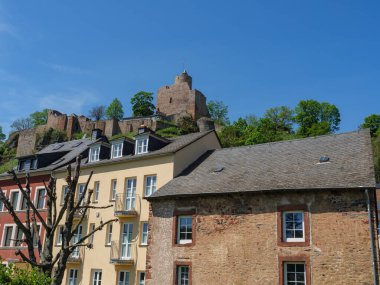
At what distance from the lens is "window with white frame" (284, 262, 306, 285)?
18.4 m

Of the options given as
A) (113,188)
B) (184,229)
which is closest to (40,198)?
(113,188)

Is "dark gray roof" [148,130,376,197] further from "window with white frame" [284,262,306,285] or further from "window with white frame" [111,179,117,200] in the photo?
"window with white frame" [111,179,117,200]

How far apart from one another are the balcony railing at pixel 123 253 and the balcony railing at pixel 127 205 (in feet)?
5.44

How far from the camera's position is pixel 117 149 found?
95.8 feet

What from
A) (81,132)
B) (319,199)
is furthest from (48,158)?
(81,132)

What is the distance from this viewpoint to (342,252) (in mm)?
17797

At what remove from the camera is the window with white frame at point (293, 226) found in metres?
19.0

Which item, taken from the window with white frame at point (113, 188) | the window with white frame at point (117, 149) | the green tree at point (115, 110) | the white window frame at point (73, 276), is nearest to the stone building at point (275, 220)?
the window with white frame at point (113, 188)

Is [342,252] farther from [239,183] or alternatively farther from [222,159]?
[222,159]

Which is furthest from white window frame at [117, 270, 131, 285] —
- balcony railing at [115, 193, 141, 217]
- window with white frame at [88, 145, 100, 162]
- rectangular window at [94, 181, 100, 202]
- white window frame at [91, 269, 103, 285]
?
window with white frame at [88, 145, 100, 162]

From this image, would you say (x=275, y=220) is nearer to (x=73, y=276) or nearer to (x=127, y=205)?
(x=127, y=205)

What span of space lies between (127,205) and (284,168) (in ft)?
31.3

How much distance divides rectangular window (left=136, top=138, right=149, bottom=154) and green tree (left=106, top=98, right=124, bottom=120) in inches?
2573

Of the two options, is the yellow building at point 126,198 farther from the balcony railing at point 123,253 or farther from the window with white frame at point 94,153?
the window with white frame at point 94,153
